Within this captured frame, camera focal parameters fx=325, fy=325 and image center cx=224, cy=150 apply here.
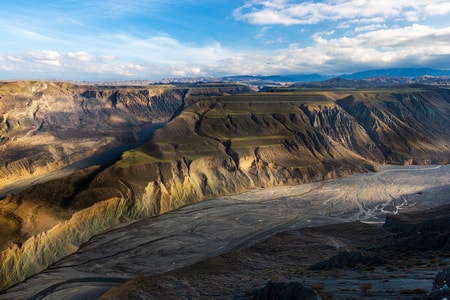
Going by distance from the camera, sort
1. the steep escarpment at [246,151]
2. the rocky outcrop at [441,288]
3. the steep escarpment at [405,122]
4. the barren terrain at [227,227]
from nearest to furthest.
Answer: the rocky outcrop at [441,288], the barren terrain at [227,227], the steep escarpment at [246,151], the steep escarpment at [405,122]

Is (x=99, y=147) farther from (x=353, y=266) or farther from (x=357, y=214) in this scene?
(x=353, y=266)

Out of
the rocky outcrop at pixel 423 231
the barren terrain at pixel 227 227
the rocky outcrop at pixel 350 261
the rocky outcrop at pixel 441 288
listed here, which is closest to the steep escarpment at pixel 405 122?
the barren terrain at pixel 227 227

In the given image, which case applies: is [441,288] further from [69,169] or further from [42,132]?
[42,132]

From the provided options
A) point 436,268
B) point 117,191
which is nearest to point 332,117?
point 117,191

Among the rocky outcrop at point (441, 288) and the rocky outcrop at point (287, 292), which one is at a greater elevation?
the rocky outcrop at point (441, 288)

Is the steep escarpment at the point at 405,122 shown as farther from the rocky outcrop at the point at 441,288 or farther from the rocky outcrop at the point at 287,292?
the rocky outcrop at the point at 441,288

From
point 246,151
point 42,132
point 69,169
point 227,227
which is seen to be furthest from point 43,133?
point 227,227

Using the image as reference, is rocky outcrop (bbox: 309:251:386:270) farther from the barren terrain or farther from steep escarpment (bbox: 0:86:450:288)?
steep escarpment (bbox: 0:86:450:288)

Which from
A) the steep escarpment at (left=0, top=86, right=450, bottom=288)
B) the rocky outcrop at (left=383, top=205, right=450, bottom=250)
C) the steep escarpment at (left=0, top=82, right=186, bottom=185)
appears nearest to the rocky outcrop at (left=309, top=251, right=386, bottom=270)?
the rocky outcrop at (left=383, top=205, right=450, bottom=250)
